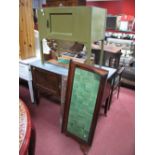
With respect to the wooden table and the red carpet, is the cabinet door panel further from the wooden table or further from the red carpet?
the wooden table

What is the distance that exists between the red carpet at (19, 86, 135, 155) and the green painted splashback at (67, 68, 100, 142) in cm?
22

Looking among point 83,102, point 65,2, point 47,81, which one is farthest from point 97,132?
point 65,2

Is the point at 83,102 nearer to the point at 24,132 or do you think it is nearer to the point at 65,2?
the point at 24,132

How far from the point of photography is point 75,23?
5.49ft

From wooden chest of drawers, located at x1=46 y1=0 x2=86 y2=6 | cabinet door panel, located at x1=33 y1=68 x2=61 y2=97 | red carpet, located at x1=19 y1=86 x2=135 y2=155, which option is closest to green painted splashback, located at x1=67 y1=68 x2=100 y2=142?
red carpet, located at x1=19 y1=86 x2=135 y2=155

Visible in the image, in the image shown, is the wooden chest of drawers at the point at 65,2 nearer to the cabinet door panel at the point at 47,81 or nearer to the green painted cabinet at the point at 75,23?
the green painted cabinet at the point at 75,23

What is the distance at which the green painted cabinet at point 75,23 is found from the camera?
62.7 inches

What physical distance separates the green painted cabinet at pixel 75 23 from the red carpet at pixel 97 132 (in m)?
1.14

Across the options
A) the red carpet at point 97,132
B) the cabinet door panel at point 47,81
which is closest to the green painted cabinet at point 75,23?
the cabinet door panel at point 47,81

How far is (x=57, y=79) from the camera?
7.02 feet

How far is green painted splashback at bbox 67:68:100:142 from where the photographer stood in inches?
61.1

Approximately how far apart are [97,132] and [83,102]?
708mm

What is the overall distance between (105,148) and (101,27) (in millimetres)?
1492
